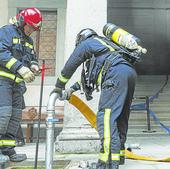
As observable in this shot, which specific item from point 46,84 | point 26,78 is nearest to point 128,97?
point 26,78

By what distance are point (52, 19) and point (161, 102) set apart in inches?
161

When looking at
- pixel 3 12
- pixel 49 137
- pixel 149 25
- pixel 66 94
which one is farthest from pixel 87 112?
pixel 149 25

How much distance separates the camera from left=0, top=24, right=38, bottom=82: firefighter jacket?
461cm

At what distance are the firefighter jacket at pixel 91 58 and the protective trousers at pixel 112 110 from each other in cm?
13

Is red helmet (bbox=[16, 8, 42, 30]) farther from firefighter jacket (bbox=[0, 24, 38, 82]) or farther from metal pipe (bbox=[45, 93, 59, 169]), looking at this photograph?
metal pipe (bbox=[45, 93, 59, 169])

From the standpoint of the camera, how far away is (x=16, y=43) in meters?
4.81

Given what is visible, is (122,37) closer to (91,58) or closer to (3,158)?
(91,58)

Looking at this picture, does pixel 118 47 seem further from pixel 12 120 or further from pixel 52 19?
pixel 52 19

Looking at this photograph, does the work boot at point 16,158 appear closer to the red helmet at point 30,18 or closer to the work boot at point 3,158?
the work boot at point 3,158

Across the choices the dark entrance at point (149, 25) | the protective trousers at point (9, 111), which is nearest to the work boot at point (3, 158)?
the protective trousers at point (9, 111)

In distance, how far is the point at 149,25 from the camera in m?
16.0

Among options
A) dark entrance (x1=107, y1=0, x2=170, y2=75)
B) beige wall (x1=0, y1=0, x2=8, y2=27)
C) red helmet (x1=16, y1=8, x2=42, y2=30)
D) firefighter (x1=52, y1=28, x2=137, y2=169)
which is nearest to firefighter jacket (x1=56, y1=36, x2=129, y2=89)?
firefighter (x1=52, y1=28, x2=137, y2=169)

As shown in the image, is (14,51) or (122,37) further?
(14,51)

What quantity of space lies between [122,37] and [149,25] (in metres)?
11.8
